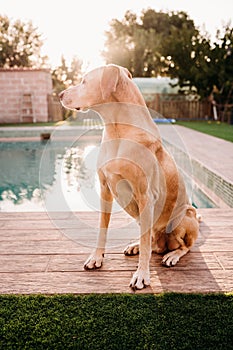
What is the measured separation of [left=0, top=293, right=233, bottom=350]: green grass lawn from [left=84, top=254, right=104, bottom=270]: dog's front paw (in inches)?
13.5

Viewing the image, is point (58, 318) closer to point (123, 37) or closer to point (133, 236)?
point (133, 236)

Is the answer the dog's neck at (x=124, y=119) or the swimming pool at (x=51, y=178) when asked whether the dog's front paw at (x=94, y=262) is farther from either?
the swimming pool at (x=51, y=178)

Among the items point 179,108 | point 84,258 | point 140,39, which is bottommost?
point 179,108

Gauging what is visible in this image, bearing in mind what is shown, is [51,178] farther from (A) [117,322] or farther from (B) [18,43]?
(B) [18,43]

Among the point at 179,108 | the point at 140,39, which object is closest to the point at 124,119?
the point at 179,108

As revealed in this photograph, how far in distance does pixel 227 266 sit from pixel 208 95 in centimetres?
1712

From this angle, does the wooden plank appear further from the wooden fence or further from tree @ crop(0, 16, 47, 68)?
tree @ crop(0, 16, 47, 68)

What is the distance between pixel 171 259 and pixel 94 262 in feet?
1.61

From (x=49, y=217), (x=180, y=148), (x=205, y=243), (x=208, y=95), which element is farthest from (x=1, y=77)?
(x=205, y=243)

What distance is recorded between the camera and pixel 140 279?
6.59 ft

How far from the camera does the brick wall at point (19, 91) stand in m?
16.0

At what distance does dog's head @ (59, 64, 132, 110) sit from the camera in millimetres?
1826

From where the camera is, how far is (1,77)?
16.1m

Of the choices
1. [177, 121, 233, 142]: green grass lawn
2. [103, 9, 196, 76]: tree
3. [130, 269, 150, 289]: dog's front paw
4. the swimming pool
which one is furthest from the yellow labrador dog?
[103, 9, 196, 76]: tree
